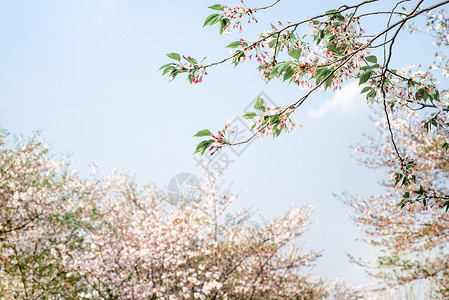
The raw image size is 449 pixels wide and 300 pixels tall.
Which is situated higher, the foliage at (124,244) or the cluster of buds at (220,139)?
the foliage at (124,244)

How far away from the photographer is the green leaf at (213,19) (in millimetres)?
2085

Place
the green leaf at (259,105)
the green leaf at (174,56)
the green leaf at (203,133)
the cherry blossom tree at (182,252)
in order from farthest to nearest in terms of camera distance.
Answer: the cherry blossom tree at (182,252) → the green leaf at (174,56) → the green leaf at (259,105) → the green leaf at (203,133)

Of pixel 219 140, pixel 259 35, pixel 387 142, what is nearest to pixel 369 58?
pixel 259 35

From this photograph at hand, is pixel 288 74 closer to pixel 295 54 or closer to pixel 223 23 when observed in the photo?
pixel 295 54

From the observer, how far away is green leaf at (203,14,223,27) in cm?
208

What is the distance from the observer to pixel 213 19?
6.86 feet

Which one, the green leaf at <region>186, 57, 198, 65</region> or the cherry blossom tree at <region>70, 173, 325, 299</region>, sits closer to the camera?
the green leaf at <region>186, 57, 198, 65</region>

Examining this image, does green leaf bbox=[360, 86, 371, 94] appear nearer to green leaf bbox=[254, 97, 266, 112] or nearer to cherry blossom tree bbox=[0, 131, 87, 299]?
green leaf bbox=[254, 97, 266, 112]

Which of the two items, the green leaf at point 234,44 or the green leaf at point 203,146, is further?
the green leaf at point 234,44

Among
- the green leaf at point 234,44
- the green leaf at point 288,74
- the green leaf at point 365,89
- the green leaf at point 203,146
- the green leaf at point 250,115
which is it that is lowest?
the green leaf at point 203,146

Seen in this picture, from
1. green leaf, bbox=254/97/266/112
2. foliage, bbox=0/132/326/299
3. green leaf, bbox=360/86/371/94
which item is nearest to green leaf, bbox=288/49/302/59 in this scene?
green leaf, bbox=254/97/266/112

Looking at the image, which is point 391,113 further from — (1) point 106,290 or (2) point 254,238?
(2) point 254,238

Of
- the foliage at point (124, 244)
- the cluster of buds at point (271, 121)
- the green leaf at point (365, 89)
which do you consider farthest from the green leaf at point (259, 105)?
the foliage at point (124, 244)

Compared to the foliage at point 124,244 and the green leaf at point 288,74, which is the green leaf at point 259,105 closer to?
the green leaf at point 288,74
